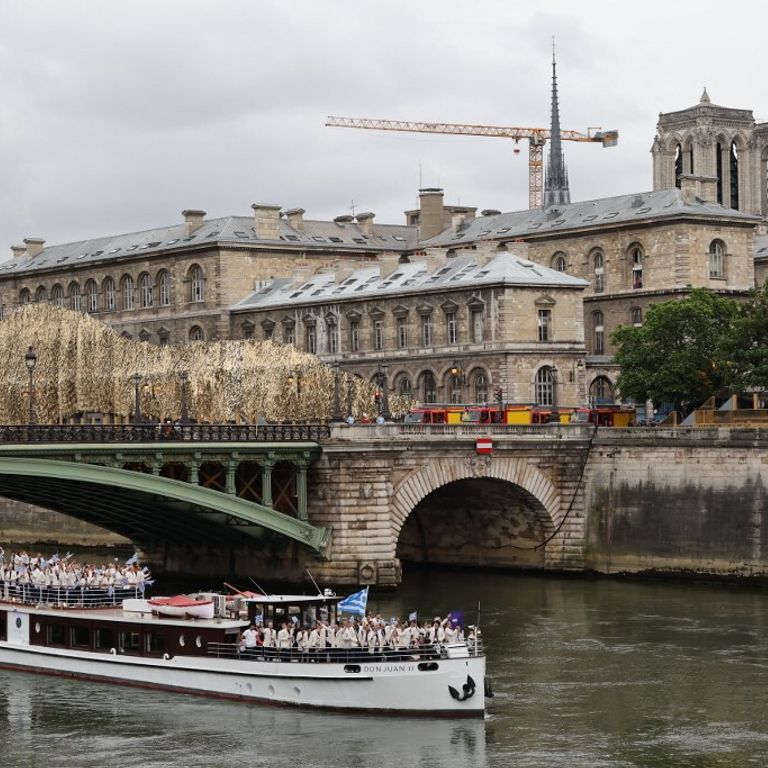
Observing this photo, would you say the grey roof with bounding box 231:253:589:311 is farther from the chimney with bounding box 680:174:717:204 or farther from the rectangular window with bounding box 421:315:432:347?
the chimney with bounding box 680:174:717:204

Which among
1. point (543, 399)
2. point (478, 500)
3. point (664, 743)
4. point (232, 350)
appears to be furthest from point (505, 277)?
point (664, 743)

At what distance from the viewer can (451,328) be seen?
118 metres

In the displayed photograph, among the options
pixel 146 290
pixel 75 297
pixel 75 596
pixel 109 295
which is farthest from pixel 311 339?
pixel 75 596

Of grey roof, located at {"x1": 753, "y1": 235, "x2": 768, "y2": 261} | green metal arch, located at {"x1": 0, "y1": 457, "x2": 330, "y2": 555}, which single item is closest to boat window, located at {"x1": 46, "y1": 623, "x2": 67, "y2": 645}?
green metal arch, located at {"x1": 0, "y1": 457, "x2": 330, "y2": 555}

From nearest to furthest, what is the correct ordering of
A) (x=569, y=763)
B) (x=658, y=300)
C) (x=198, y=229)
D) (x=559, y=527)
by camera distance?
(x=569, y=763)
(x=559, y=527)
(x=658, y=300)
(x=198, y=229)

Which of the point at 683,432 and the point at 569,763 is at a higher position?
the point at 683,432

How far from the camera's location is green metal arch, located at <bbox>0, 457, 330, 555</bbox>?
73.2 metres

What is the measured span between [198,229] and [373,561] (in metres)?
67.3

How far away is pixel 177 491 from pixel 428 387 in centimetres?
4453

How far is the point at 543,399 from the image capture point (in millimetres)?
115812

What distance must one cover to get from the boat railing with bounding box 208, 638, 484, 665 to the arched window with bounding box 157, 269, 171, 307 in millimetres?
83591

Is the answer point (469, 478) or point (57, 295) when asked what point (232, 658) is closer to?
point (469, 478)

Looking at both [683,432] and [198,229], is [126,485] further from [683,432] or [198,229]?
[198,229]

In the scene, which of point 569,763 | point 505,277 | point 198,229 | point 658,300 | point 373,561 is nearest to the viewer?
point 569,763
